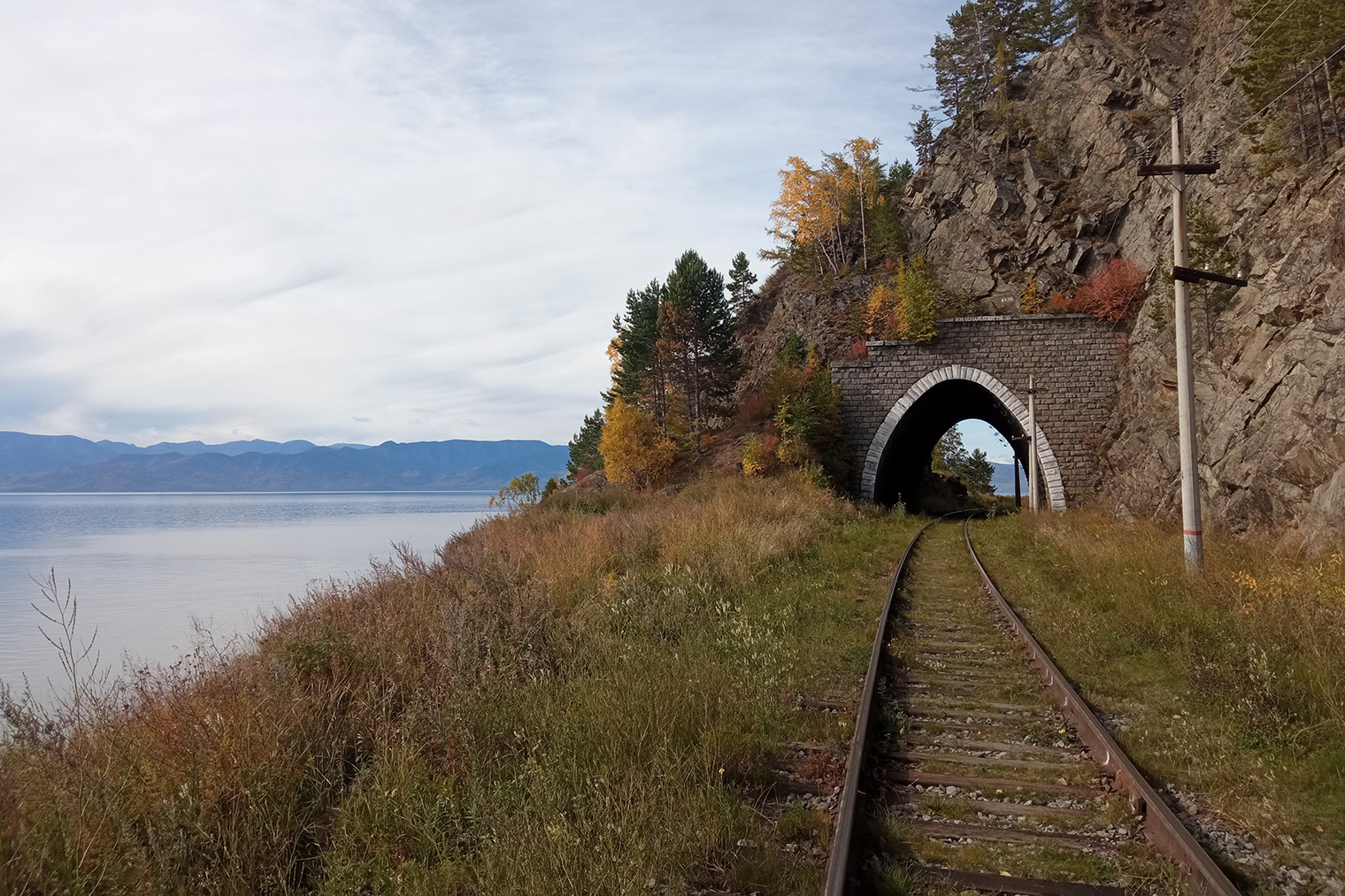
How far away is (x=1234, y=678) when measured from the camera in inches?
233

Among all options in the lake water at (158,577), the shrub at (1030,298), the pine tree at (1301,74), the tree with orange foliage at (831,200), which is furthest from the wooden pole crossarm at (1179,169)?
the tree with orange foliage at (831,200)

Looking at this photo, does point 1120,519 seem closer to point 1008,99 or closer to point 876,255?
point 876,255

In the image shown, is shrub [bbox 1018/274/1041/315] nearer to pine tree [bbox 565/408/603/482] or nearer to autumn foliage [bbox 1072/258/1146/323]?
autumn foliage [bbox 1072/258/1146/323]

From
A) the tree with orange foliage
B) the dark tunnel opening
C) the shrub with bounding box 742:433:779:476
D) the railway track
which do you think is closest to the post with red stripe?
the railway track

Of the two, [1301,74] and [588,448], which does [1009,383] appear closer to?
[1301,74]

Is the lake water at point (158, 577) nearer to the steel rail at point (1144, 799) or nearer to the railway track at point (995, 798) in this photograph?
the railway track at point (995, 798)

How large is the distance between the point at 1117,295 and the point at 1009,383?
504 cm

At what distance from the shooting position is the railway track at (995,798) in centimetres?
359

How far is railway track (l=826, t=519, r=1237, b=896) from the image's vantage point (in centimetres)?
359

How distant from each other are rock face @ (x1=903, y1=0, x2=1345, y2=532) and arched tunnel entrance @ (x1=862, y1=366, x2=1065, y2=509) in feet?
9.46

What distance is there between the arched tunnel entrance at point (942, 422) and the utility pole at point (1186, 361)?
20193 mm

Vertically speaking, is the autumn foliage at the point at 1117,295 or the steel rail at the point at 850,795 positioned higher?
the autumn foliage at the point at 1117,295

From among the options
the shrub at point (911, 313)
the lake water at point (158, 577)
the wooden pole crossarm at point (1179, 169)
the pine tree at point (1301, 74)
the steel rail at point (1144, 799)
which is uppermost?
the pine tree at point (1301, 74)

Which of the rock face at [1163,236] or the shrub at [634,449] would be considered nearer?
the rock face at [1163,236]
